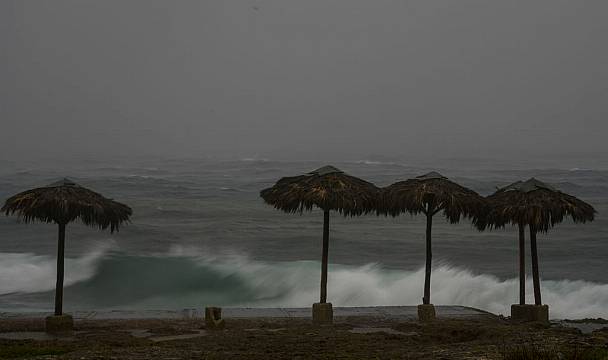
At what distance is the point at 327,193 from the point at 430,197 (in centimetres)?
200

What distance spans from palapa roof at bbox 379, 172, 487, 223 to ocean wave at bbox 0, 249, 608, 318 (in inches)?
407

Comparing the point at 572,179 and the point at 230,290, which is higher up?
→ the point at 572,179

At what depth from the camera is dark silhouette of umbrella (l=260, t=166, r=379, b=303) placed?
13.2 meters

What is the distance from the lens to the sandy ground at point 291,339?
32.0 feet

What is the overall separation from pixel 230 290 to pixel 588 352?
19845 mm

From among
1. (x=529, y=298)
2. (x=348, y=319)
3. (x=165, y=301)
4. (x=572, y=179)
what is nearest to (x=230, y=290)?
(x=165, y=301)

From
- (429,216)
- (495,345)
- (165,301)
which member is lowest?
(165,301)

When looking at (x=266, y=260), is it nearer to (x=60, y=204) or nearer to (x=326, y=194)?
(x=326, y=194)

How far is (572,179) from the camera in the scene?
78.3m

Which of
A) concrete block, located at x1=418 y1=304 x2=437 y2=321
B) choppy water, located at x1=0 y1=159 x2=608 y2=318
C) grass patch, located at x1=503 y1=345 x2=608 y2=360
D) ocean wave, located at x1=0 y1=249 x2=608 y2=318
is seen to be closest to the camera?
grass patch, located at x1=503 y1=345 x2=608 y2=360

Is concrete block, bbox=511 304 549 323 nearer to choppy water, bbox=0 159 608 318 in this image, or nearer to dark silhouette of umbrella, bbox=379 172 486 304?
dark silhouette of umbrella, bbox=379 172 486 304

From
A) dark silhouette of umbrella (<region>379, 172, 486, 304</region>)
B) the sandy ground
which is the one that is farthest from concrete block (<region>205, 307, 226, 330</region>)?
dark silhouette of umbrella (<region>379, 172, 486, 304</region>)

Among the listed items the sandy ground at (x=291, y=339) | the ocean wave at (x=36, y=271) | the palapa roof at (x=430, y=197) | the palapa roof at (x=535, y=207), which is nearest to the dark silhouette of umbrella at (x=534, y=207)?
the palapa roof at (x=535, y=207)

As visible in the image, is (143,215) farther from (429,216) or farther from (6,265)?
(429,216)
